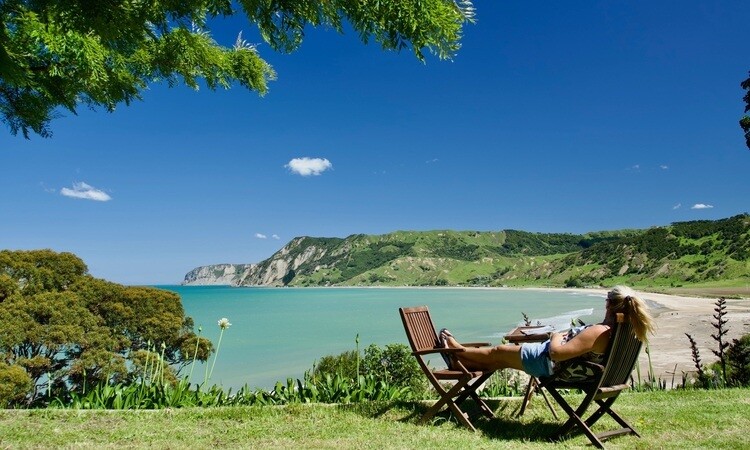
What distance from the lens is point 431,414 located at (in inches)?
205

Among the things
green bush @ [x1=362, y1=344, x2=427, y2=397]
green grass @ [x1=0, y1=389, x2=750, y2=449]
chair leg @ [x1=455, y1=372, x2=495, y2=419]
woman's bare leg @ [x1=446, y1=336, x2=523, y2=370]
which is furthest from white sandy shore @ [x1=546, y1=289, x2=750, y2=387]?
woman's bare leg @ [x1=446, y1=336, x2=523, y2=370]

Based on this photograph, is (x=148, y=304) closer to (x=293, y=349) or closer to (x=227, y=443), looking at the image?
(x=227, y=443)

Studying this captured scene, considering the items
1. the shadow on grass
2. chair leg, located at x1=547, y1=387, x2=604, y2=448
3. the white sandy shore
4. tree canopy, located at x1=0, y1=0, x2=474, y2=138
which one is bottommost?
the white sandy shore

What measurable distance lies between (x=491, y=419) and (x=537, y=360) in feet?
3.56

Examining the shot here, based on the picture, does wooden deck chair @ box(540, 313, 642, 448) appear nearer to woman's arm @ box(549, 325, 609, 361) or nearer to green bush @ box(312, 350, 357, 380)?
woman's arm @ box(549, 325, 609, 361)

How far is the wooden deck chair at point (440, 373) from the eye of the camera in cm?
501

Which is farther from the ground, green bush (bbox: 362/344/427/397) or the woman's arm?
the woman's arm

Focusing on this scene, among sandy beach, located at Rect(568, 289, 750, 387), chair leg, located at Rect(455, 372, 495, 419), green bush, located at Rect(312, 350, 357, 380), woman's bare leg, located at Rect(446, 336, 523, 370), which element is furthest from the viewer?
sandy beach, located at Rect(568, 289, 750, 387)

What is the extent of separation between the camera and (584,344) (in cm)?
454

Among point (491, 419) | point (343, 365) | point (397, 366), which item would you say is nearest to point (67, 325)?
point (343, 365)

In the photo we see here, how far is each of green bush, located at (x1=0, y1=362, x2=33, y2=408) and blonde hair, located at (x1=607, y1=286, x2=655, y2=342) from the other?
35.9ft

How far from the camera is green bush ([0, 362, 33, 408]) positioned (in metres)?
10.2

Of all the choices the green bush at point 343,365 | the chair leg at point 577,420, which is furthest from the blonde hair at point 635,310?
the green bush at point 343,365

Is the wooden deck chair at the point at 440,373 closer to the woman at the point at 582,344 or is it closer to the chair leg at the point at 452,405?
the chair leg at the point at 452,405
